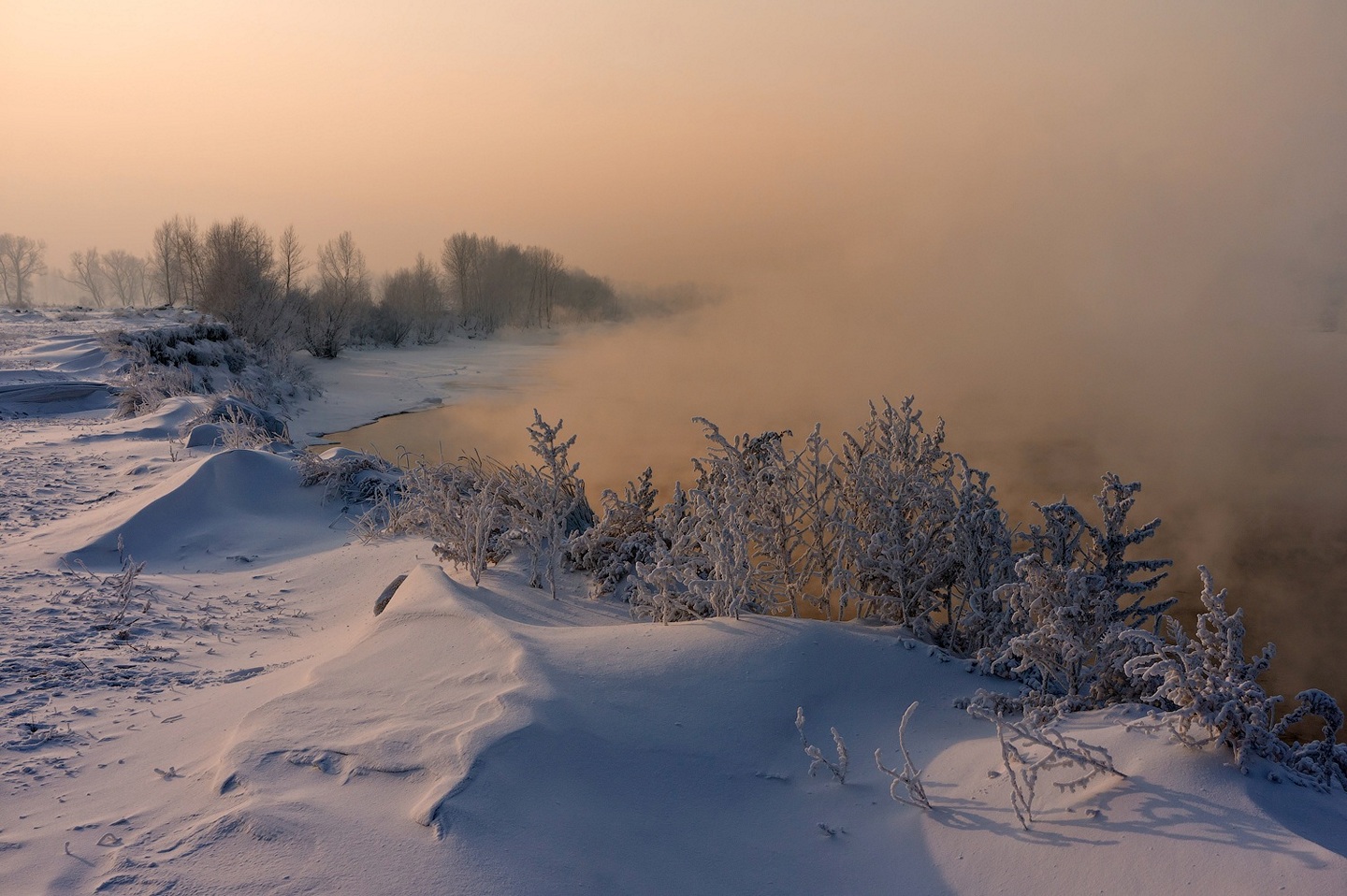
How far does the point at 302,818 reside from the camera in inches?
92.5

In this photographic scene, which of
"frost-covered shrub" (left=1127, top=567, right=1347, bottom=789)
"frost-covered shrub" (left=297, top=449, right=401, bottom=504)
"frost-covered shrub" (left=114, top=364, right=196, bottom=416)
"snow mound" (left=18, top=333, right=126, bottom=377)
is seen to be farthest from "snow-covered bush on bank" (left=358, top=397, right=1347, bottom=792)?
"snow mound" (left=18, top=333, right=126, bottom=377)

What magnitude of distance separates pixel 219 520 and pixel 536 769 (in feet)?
16.9

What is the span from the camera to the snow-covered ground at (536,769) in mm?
2193

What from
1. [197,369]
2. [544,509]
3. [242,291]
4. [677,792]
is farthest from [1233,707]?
[242,291]

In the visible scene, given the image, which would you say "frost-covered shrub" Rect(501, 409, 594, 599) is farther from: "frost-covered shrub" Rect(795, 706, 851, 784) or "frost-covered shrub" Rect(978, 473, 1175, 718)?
"frost-covered shrub" Rect(978, 473, 1175, 718)

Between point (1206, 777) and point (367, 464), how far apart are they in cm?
727

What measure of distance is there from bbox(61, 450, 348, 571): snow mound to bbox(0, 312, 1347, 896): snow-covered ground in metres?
1.06

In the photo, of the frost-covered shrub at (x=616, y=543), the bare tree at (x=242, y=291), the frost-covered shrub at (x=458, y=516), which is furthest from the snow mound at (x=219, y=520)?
the bare tree at (x=242, y=291)

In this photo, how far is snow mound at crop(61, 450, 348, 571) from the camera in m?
5.93

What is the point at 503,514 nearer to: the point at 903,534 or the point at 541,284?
the point at 903,534

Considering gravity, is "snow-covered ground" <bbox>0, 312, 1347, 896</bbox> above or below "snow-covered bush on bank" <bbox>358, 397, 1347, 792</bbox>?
below

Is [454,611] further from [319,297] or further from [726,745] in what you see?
[319,297]

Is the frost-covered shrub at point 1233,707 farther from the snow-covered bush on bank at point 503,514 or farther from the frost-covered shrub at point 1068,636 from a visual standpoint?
the snow-covered bush on bank at point 503,514

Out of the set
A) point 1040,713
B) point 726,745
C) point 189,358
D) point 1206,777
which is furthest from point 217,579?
point 189,358
